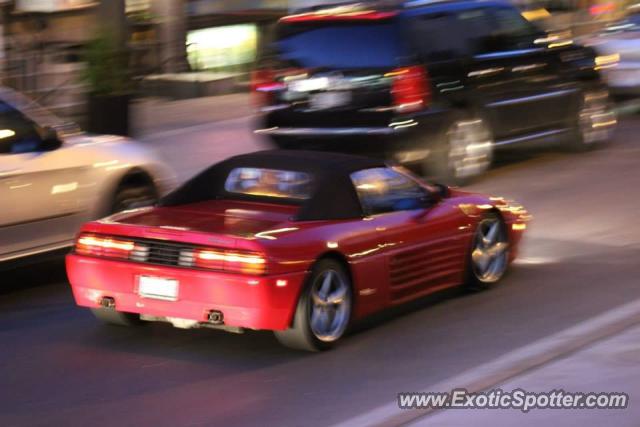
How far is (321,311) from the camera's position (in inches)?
329

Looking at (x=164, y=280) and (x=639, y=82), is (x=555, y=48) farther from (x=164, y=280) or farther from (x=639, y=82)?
(x=164, y=280)

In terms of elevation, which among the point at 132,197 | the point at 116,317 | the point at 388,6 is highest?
the point at 388,6

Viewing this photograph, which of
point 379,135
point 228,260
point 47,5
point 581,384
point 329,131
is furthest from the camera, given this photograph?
point 47,5

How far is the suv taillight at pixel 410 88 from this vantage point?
533 inches

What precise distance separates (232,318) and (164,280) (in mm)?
499

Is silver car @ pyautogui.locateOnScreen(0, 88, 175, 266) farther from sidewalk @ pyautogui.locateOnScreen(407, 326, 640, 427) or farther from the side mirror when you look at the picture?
sidewalk @ pyautogui.locateOnScreen(407, 326, 640, 427)

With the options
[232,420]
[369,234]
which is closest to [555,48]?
[369,234]

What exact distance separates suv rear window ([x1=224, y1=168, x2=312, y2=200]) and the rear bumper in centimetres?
108

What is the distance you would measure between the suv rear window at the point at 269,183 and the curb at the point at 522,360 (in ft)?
5.90

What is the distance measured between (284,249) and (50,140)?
10.7 feet

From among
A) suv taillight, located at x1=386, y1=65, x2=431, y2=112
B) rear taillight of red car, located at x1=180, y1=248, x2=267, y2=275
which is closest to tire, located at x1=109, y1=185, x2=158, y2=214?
suv taillight, located at x1=386, y1=65, x2=431, y2=112

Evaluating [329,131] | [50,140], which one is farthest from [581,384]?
[329,131]

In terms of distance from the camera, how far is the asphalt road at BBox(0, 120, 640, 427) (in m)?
7.29

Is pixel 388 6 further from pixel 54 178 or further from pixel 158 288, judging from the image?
pixel 158 288
